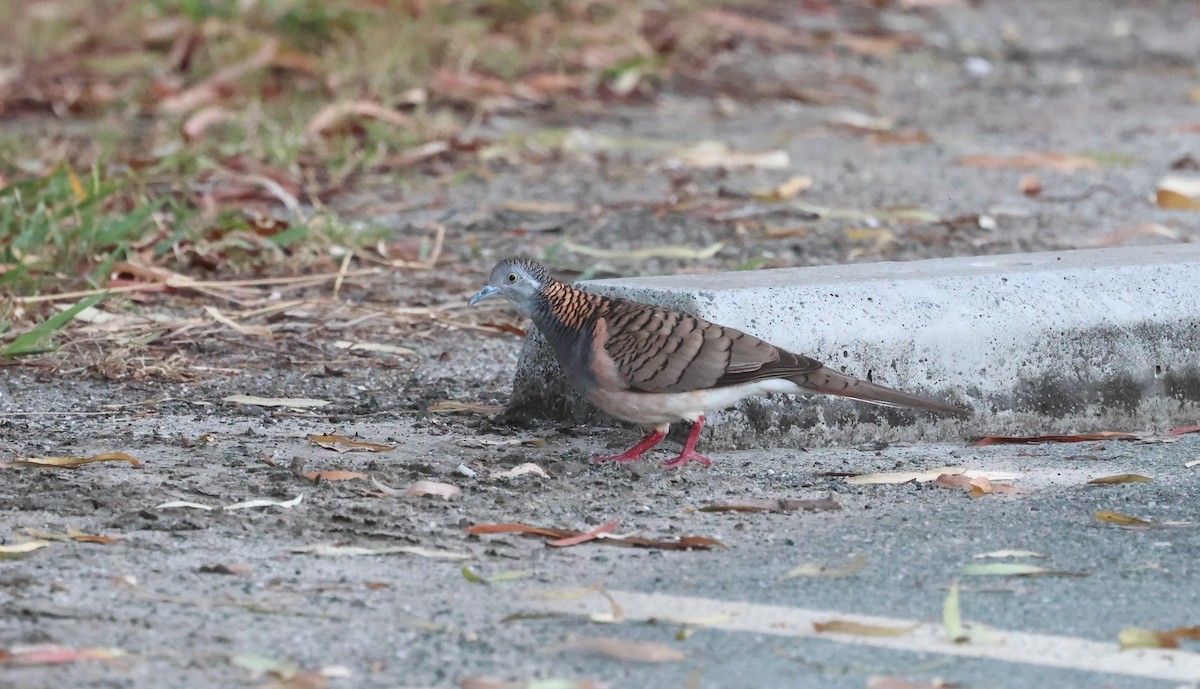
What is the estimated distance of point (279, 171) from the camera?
839 centimetres

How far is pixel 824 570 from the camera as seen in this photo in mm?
3582

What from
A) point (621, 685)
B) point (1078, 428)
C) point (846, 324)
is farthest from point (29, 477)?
point (1078, 428)

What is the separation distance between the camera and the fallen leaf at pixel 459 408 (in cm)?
514

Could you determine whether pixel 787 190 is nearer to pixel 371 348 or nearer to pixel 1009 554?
pixel 371 348

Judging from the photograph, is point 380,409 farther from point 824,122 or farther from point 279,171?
point 824,122

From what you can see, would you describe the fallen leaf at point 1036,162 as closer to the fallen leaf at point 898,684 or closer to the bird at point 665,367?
the bird at point 665,367

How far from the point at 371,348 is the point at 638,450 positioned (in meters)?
1.53

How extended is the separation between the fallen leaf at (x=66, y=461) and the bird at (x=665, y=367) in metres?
1.21

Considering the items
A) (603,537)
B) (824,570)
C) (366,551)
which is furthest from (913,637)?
(366,551)

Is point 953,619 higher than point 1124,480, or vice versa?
point 1124,480

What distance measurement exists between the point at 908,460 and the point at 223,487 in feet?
6.04

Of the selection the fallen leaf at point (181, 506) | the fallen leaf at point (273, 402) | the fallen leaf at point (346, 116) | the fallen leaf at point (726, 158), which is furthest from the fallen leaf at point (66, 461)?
the fallen leaf at point (726, 158)

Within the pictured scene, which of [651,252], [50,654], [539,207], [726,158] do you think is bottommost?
[50,654]

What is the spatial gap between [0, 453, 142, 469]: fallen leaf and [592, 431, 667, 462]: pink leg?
1.26 m
